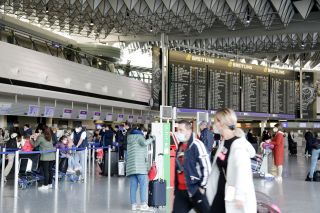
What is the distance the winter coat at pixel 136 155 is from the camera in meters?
7.71

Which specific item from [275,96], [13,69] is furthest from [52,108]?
[275,96]

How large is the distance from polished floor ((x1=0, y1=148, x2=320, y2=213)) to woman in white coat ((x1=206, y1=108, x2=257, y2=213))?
4519mm

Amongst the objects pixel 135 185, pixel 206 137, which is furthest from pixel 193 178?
pixel 206 137

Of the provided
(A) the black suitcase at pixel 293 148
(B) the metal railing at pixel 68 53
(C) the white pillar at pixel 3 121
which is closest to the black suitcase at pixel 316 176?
(B) the metal railing at pixel 68 53

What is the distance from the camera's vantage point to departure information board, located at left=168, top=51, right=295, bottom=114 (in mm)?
20125

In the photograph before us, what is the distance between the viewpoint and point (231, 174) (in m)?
3.33

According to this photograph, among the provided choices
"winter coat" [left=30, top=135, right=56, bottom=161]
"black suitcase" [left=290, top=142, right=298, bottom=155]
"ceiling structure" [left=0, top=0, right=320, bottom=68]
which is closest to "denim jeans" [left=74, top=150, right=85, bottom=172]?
"winter coat" [left=30, top=135, right=56, bottom=161]

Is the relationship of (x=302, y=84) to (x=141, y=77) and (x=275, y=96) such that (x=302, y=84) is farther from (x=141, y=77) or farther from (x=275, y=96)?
(x=141, y=77)

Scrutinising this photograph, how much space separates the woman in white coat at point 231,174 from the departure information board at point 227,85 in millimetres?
16029

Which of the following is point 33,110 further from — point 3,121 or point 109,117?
point 109,117

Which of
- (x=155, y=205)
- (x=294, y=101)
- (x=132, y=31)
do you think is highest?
(x=132, y=31)

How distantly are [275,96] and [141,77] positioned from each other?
26.8 feet

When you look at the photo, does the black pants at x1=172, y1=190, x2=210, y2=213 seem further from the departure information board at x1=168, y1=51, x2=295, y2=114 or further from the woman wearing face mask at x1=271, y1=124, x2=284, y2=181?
the departure information board at x1=168, y1=51, x2=295, y2=114

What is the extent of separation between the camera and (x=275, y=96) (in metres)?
24.6
